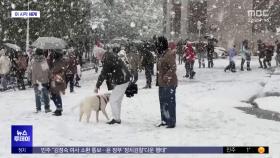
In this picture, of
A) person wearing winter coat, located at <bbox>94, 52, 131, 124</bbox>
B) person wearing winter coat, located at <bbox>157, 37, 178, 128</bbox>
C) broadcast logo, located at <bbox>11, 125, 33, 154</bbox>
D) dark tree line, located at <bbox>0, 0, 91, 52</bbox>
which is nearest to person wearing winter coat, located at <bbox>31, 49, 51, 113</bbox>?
person wearing winter coat, located at <bbox>94, 52, 131, 124</bbox>

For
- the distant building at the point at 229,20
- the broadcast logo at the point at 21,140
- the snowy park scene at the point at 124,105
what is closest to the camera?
the broadcast logo at the point at 21,140

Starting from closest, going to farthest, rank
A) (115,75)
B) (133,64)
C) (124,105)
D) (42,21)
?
(115,75)
(124,105)
(133,64)
(42,21)

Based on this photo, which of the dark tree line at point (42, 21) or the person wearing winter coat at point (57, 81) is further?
the dark tree line at point (42, 21)

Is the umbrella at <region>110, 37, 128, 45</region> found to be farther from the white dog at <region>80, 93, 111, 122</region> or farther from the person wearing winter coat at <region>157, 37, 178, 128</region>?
the person wearing winter coat at <region>157, 37, 178, 128</region>

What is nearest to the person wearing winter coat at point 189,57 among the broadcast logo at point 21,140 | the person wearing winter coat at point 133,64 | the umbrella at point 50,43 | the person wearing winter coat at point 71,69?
the person wearing winter coat at point 133,64

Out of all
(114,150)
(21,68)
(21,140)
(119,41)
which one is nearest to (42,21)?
(119,41)

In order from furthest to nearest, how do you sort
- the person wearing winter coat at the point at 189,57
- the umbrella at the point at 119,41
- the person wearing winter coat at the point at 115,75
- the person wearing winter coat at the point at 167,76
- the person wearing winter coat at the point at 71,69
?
the person wearing winter coat at the point at 189,57 < the person wearing winter coat at the point at 71,69 < the umbrella at the point at 119,41 < the person wearing winter coat at the point at 115,75 < the person wearing winter coat at the point at 167,76

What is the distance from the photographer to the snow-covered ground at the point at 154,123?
32.2 feet

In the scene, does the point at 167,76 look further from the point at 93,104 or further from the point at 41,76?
the point at 41,76

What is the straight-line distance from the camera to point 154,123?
12.2 metres

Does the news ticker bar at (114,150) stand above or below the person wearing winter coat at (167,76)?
below

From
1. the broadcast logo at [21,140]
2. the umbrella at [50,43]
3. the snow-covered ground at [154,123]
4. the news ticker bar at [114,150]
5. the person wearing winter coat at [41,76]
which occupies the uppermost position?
the umbrella at [50,43]

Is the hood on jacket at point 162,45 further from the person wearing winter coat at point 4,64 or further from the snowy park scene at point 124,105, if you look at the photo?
the person wearing winter coat at point 4,64
